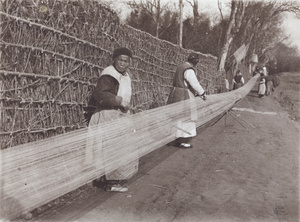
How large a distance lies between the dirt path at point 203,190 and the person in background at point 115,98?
→ 6.2 inches

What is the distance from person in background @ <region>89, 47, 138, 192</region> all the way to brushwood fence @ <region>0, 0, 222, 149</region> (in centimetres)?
49

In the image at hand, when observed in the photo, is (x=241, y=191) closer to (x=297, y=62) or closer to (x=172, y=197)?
(x=172, y=197)

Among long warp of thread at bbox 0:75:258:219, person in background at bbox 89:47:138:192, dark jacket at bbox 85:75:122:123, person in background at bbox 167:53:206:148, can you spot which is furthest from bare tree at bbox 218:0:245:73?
dark jacket at bbox 85:75:122:123

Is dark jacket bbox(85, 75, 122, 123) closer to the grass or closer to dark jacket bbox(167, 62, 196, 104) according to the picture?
dark jacket bbox(167, 62, 196, 104)

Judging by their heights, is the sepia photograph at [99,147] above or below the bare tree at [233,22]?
below

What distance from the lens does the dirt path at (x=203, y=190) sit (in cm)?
332

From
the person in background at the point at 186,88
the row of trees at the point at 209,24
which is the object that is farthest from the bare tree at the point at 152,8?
the person in background at the point at 186,88

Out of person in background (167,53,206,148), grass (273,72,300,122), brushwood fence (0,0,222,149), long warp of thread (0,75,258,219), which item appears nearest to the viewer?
long warp of thread (0,75,258,219)

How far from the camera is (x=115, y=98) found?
3695 millimetres

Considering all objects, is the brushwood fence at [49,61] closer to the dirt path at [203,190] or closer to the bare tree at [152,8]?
the dirt path at [203,190]

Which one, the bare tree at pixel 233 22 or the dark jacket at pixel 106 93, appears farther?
the bare tree at pixel 233 22

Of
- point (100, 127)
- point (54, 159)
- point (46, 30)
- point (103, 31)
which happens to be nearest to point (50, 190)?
point (54, 159)

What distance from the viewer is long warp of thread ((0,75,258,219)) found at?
8.19 ft

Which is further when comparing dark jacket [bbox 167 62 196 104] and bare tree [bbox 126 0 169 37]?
bare tree [bbox 126 0 169 37]
